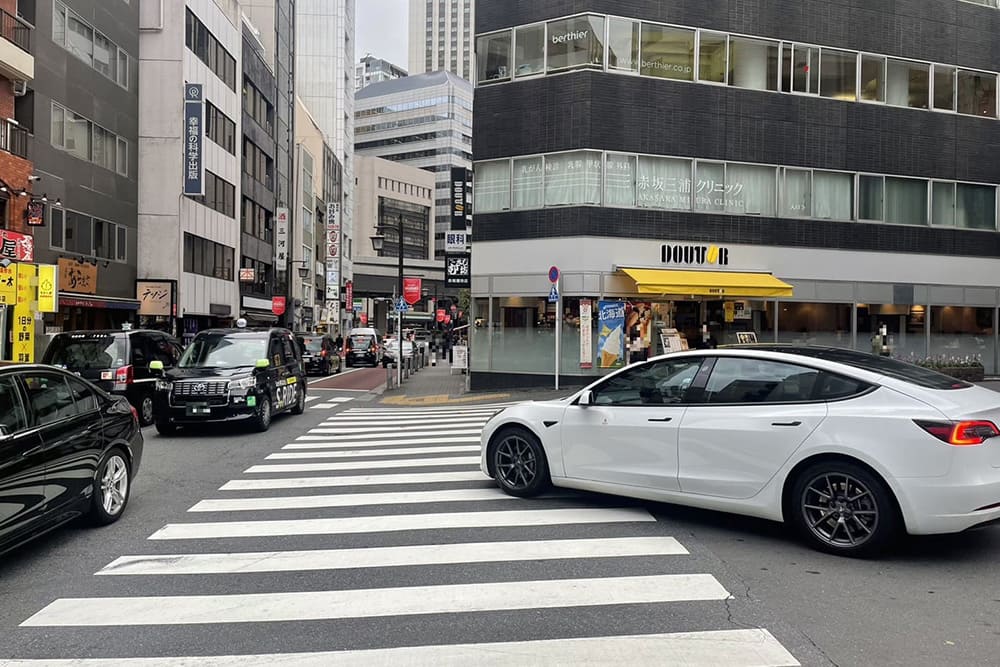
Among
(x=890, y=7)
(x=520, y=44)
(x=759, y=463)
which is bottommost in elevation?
(x=759, y=463)

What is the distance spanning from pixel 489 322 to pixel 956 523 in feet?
60.1

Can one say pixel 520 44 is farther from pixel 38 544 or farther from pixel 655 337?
pixel 38 544

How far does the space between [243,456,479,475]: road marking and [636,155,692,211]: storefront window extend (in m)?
14.1

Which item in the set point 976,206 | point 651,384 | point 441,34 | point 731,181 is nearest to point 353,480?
point 651,384

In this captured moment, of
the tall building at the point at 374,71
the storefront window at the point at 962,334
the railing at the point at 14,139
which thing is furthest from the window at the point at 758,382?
the tall building at the point at 374,71

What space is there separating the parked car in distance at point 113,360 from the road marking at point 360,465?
5.68m

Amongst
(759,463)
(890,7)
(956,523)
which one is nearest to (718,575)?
(759,463)

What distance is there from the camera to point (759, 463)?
597 centimetres

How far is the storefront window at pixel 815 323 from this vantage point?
23609 millimetres

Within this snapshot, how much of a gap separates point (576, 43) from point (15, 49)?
664 inches

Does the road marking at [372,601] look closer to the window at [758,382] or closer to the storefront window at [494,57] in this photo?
the window at [758,382]

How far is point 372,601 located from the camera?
16.1ft

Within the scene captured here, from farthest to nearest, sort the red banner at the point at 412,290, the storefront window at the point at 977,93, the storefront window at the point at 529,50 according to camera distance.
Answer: the red banner at the point at 412,290 < the storefront window at the point at 977,93 < the storefront window at the point at 529,50

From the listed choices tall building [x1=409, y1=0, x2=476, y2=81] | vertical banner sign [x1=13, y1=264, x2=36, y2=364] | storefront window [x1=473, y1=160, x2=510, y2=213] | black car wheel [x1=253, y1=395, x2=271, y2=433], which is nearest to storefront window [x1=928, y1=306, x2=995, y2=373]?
storefront window [x1=473, y1=160, x2=510, y2=213]
